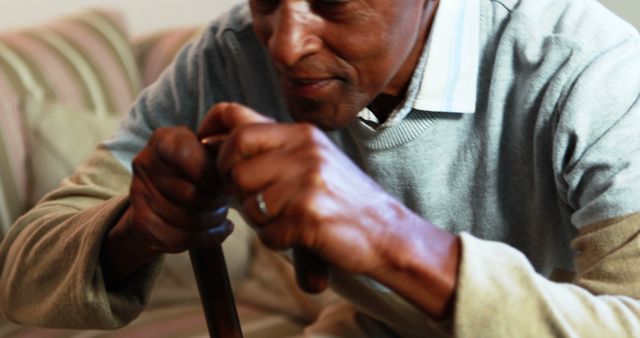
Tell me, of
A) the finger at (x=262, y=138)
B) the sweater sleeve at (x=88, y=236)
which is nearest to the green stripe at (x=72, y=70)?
the sweater sleeve at (x=88, y=236)

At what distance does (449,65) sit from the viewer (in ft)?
3.56

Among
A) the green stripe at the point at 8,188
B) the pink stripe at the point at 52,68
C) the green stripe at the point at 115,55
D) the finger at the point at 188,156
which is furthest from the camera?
the green stripe at the point at 115,55

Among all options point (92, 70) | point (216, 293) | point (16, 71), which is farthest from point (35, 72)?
point (216, 293)

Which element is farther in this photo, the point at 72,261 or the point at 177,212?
the point at 72,261

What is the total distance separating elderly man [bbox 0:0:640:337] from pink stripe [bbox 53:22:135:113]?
855mm

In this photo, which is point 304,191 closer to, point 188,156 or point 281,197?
point 281,197

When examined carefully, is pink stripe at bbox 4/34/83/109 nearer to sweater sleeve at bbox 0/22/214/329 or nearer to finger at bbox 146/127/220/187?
sweater sleeve at bbox 0/22/214/329

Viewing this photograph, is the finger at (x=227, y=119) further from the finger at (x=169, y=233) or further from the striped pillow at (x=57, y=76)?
the striped pillow at (x=57, y=76)

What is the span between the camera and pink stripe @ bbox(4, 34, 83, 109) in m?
2.02

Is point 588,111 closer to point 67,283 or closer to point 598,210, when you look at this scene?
point 598,210

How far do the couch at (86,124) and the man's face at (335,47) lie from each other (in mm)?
773

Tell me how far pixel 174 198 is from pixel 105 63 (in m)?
1.33

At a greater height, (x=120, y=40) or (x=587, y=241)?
(x=587, y=241)

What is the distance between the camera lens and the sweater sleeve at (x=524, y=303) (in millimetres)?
766
